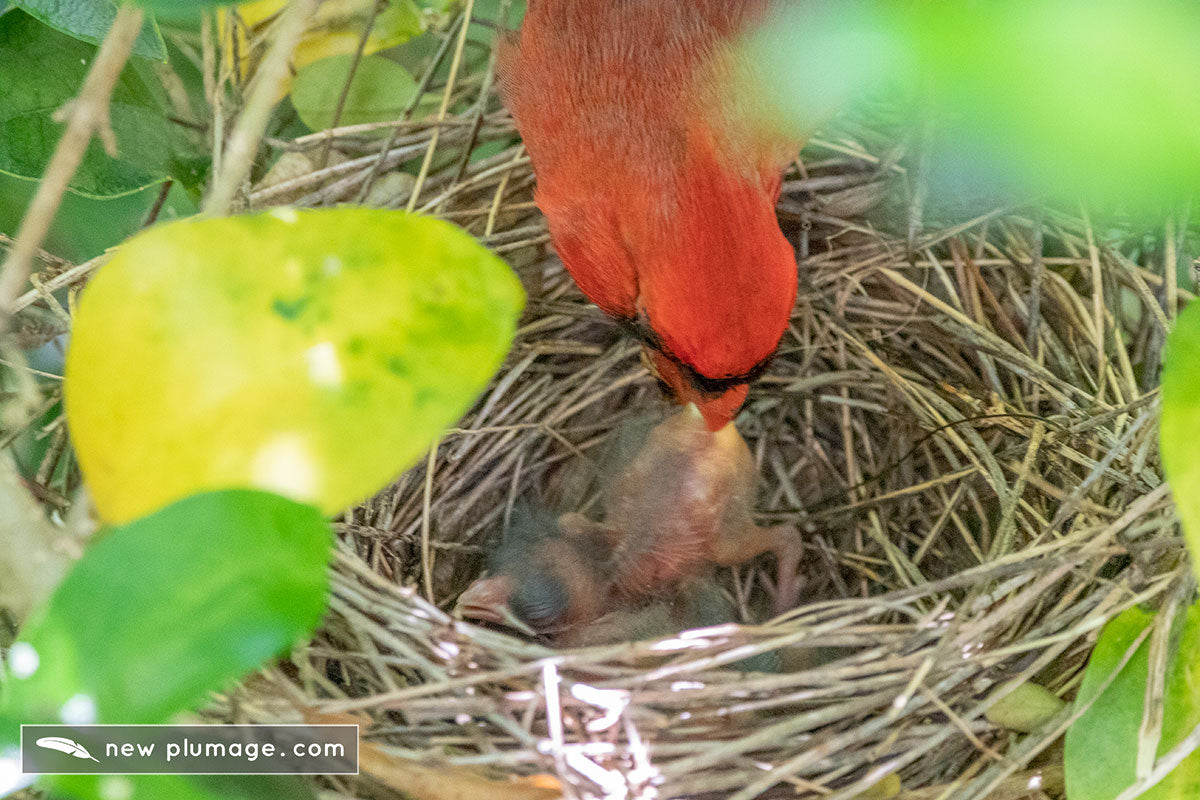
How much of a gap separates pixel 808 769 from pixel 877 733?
11 centimetres

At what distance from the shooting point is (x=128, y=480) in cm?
60

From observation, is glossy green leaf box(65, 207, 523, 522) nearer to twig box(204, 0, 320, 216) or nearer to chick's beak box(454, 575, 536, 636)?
twig box(204, 0, 320, 216)

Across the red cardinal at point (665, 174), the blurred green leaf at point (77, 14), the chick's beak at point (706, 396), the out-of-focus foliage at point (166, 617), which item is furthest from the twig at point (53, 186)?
the chick's beak at point (706, 396)

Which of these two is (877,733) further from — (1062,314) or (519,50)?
(519,50)

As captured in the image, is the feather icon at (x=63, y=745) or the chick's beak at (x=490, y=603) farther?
the chick's beak at (x=490, y=603)

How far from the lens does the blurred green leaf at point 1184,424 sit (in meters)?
0.61

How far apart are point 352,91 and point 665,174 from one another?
0.60 meters

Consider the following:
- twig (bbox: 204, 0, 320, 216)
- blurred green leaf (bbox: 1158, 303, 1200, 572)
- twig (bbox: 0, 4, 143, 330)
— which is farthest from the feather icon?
blurred green leaf (bbox: 1158, 303, 1200, 572)

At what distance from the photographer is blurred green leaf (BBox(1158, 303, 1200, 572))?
23.8 inches

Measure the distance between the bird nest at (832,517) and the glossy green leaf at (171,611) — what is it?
0.31m

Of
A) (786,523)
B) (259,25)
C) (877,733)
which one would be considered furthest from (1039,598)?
(259,25)

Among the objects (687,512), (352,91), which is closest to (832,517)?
(687,512)

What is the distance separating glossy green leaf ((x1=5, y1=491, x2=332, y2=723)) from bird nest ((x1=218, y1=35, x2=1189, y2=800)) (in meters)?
0.31

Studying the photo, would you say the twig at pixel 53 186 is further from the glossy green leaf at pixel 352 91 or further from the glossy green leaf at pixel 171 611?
the glossy green leaf at pixel 352 91
